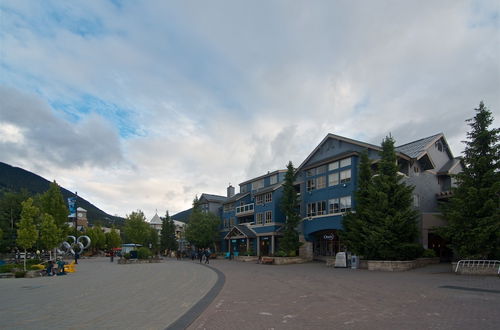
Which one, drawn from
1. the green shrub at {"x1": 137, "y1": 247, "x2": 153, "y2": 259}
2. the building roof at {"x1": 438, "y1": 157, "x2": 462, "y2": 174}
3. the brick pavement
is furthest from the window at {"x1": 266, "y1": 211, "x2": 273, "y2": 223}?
the brick pavement

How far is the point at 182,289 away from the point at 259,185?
135 feet

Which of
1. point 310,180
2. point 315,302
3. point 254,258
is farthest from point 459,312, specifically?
A: point 254,258

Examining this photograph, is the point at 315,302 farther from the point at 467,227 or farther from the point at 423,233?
the point at 423,233

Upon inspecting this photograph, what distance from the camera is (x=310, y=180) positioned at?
4131 cm

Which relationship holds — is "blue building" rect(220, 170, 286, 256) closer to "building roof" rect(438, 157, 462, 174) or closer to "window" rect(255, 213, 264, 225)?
"window" rect(255, 213, 264, 225)

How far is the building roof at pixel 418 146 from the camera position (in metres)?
34.8

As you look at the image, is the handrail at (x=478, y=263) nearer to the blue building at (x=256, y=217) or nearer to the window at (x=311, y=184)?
the window at (x=311, y=184)

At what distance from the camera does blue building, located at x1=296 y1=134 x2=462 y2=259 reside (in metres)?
34.7

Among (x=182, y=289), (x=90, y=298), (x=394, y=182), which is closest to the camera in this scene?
(x=90, y=298)

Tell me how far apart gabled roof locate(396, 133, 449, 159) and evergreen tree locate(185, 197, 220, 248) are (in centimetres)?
3132

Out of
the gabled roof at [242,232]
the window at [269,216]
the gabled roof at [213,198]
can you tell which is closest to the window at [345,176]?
the window at [269,216]

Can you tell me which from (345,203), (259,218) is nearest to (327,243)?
(345,203)

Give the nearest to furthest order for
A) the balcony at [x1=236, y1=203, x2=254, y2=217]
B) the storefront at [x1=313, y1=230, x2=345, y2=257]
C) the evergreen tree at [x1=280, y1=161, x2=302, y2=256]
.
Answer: the evergreen tree at [x1=280, y1=161, x2=302, y2=256], the storefront at [x1=313, y1=230, x2=345, y2=257], the balcony at [x1=236, y1=203, x2=254, y2=217]

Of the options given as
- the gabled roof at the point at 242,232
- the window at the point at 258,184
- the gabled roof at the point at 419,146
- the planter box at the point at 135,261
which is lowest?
the planter box at the point at 135,261
